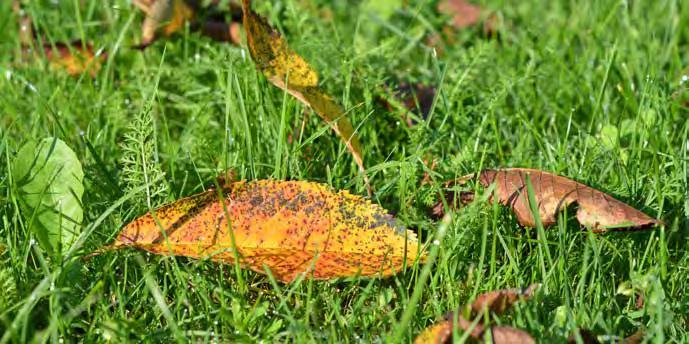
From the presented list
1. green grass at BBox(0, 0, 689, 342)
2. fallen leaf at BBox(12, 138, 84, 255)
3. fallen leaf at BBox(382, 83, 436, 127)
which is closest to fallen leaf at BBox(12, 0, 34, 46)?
green grass at BBox(0, 0, 689, 342)

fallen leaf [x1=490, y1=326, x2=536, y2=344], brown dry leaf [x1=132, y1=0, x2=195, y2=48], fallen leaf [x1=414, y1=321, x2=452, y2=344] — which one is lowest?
fallen leaf [x1=414, y1=321, x2=452, y2=344]

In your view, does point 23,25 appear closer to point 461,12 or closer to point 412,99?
point 412,99

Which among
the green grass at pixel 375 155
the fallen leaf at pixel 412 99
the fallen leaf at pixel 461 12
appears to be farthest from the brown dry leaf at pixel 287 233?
the fallen leaf at pixel 461 12

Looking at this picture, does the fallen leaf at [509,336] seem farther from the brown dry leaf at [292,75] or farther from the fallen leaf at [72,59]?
the fallen leaf at [72,59]

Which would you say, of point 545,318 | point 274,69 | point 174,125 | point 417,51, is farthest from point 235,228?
point 417,51

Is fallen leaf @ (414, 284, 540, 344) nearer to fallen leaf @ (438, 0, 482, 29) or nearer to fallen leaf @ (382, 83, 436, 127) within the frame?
fallen leaf @ (382, 83, 436, 127)
